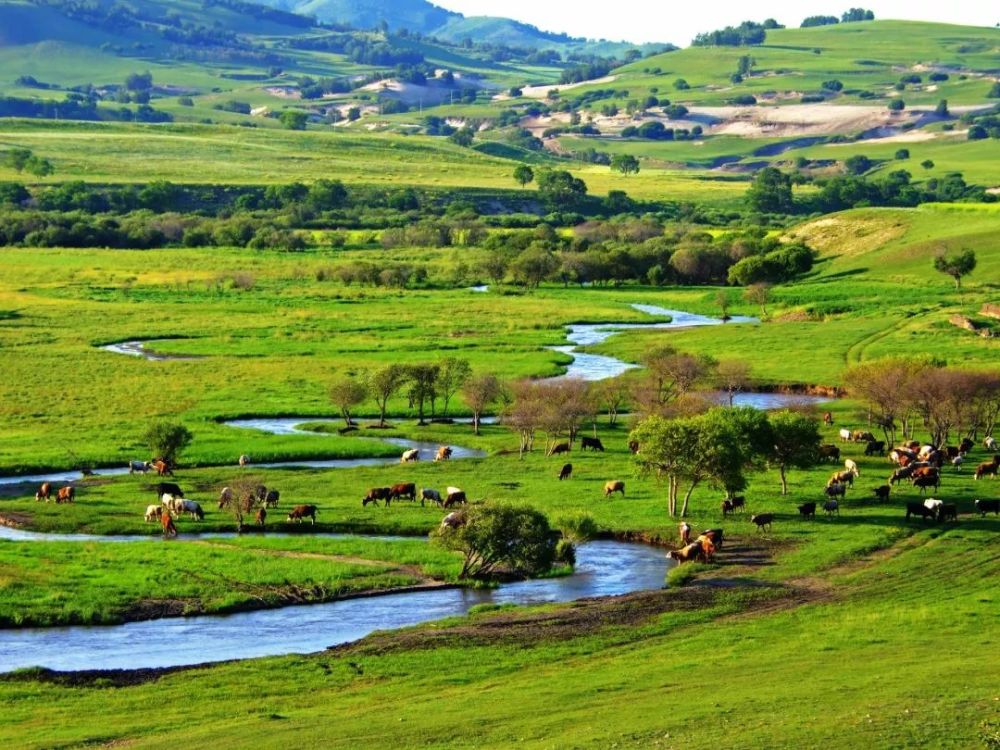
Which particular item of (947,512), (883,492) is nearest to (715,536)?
(947,512)

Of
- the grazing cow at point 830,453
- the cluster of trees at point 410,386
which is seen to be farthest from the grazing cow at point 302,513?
the grazing cow at point 830,453

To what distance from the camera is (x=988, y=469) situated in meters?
62.0

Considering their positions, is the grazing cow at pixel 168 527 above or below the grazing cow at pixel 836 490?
below

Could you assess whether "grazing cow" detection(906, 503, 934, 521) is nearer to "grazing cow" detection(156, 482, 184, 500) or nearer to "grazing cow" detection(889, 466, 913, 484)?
"grazing cow" detection(889, 466, 913, 484)

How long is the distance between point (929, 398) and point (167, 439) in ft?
107

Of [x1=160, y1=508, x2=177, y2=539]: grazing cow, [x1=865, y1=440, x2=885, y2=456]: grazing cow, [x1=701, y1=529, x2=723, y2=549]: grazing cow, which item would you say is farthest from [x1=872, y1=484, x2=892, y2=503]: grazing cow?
[x1=160, y1=508, x2=177, y2=539]: grazing cow

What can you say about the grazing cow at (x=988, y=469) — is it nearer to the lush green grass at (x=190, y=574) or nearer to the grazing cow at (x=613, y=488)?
the grazing cow at (x=613, y=488)

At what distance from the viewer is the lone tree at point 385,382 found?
76.6 metres

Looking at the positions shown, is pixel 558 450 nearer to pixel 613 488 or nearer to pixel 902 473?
pixel 613 488

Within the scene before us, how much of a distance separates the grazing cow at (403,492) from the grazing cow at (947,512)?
1885 cm

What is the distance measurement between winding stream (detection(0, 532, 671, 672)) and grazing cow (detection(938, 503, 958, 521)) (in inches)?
443

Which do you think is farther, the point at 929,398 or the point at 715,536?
the point at 929,398

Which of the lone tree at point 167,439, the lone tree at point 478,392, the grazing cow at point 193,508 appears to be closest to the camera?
the grazing cow at point 193,508

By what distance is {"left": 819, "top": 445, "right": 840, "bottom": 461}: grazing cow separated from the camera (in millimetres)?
65000
